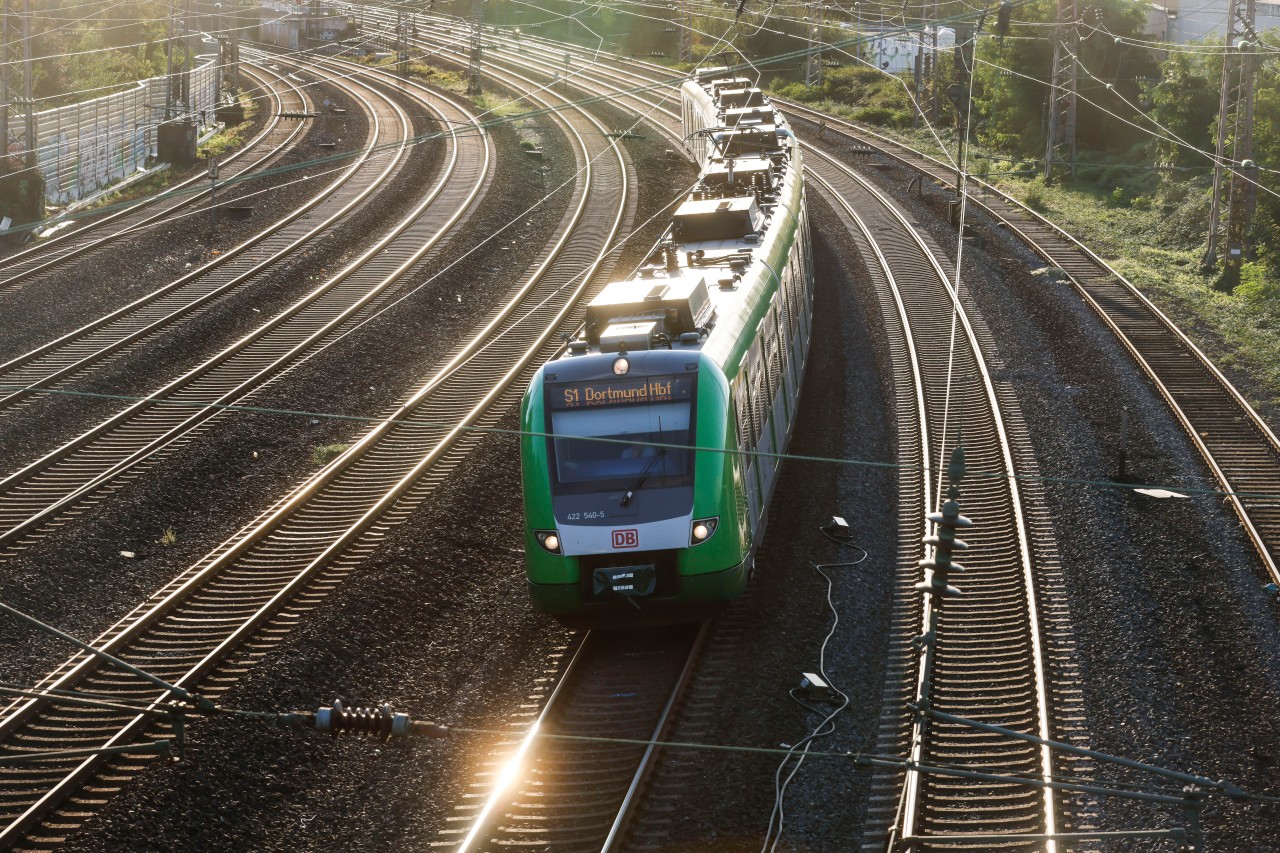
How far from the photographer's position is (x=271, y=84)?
2383 inches

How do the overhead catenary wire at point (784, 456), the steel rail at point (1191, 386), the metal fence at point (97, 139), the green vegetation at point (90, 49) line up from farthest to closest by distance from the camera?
the green vegetation at point (90, 49), the metal fence at point (97, 139), the steel rail at point (1191, 386), the overhead catenary wire at point (784, 456)

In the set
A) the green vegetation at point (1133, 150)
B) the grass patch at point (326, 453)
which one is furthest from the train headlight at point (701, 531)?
the green vegetation at point (1133, 150)

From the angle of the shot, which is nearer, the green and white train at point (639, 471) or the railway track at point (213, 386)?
the green and white train at point (639, 471)

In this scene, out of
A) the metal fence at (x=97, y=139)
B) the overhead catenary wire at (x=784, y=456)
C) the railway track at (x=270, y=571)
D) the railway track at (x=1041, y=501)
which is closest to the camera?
the railway track at (x=1041, y=501)

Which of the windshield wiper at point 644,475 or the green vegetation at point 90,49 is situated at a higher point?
the green vegetation at point 90,49

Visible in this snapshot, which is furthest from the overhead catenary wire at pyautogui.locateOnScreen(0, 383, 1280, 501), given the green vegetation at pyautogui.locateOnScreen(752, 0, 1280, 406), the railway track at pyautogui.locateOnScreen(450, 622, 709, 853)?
the green vegetation at pyautogui.locateOnScreen(752, 0, 1280, 406)

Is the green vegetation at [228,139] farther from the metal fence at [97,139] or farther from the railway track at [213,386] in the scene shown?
the railway track at [213,386]

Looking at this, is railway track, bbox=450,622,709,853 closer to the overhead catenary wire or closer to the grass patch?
the overhead catenary wire

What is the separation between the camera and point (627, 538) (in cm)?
1264

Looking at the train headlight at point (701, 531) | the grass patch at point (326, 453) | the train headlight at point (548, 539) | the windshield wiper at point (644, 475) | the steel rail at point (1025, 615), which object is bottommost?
the steel rail at point (1025, 615)

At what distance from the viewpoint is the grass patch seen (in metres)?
18.7

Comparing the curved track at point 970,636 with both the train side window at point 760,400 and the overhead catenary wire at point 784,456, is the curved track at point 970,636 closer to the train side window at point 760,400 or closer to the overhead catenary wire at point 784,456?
the overhead catenary wire at point 784,456

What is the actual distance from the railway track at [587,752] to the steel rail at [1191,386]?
5.24 metres

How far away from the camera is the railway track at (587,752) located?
10.2m
